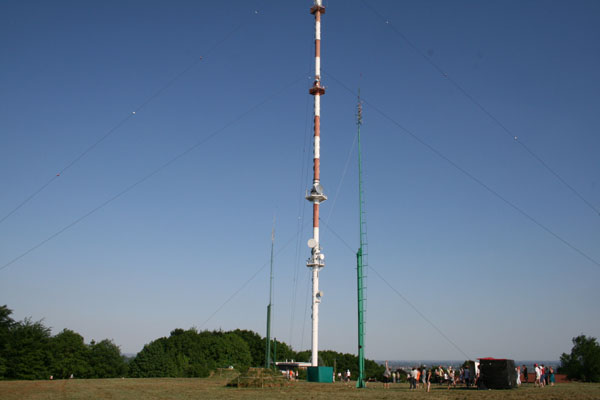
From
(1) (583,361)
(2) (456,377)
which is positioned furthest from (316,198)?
(1) (583,361)

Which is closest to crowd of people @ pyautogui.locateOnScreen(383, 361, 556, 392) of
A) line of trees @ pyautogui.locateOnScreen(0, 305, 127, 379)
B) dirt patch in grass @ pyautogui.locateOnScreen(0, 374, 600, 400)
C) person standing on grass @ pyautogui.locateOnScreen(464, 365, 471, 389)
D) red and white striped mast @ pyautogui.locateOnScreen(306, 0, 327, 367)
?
person standing on grass @ pyautogui.locateOnScreen(464, 365, 471, 389)

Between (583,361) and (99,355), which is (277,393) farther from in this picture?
(99,355)

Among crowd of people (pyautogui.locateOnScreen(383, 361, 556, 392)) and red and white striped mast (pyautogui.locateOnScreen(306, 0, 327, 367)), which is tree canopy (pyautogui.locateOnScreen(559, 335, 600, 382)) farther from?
red and white striped mast (pyautogui.locateOnScreen(306, 0, 327, 367))

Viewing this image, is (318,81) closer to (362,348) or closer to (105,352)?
(362,348)

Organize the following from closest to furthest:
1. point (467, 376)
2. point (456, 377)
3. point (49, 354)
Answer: point (467, 376), point (456, 377), point (49, 354)

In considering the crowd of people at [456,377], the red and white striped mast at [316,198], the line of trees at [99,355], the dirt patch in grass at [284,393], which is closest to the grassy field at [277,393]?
the dirt patch in grass at [284,393]

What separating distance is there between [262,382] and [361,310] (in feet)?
27.3

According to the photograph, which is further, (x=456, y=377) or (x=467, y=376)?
(x=456, y=377)

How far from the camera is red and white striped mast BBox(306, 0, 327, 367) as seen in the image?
138ft

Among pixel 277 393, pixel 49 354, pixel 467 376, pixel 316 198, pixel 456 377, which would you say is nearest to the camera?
pixel 277 393

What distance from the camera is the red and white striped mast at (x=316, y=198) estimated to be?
138 ft

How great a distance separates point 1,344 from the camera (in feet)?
221

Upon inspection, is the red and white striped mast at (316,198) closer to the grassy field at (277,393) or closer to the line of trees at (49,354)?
the grassy field at (277,393)

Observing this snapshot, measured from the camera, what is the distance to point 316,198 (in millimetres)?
44938
